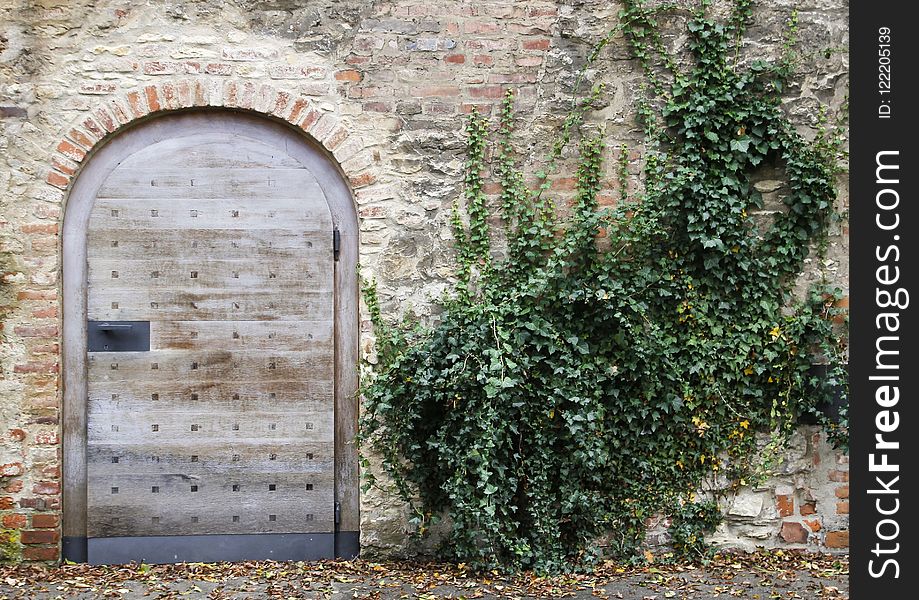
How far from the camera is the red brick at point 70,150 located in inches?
160

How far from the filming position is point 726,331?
4266 mm

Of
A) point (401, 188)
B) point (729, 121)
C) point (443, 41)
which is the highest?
point (443, 41)

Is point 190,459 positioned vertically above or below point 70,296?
below

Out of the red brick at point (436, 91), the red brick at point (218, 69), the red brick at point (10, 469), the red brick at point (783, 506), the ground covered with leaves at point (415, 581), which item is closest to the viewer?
the ground covered with leaves at point (415, 581)

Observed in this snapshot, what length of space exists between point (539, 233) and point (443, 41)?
1.20 metres

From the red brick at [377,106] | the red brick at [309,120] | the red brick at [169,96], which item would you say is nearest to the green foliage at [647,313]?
the red brick at [377,106]

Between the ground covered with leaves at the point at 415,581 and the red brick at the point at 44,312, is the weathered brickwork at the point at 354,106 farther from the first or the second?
the ground covered with leaves at the point at 415,581

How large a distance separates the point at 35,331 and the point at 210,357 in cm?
90

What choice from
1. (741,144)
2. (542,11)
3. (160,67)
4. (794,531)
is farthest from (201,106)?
(794,531)

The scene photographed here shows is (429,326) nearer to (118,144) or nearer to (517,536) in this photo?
(517,536)

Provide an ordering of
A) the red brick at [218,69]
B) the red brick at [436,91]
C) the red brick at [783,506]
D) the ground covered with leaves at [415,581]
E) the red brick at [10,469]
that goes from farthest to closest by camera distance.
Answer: the red brick at [783,506], the red brick at [436,91], the red brick at [218,69], the red brick at [10,469], the ground covered with leaves at [415,581]

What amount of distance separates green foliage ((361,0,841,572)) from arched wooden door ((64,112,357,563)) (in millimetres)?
427

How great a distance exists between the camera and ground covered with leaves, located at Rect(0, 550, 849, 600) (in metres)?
3.76

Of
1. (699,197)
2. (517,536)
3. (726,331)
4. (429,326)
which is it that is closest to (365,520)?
(517,536)
